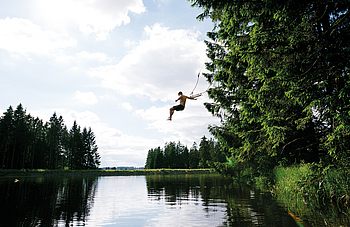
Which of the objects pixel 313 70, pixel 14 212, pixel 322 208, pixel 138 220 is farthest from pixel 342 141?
pixel 14 212

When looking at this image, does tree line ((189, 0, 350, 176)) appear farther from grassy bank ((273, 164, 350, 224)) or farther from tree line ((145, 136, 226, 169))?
tree line ((145, 136, 226, 169))

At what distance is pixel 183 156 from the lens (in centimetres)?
12669

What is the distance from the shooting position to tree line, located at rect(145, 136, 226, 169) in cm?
11992

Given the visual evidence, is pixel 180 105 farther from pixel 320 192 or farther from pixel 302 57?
pixel 320 192

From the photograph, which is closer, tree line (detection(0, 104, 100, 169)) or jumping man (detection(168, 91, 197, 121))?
jumping man (detection(168, 91, 197, 121))

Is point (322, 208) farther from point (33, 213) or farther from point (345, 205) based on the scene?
point (33, 213)

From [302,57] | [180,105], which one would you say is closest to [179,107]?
[180,105]

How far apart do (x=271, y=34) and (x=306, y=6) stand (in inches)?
53.9

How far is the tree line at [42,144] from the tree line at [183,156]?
26027mm

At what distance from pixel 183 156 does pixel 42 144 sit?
61710 mm

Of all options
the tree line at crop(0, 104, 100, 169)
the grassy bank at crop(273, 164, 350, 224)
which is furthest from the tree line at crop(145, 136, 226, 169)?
the grassy bank at crop(273, 164, 350, 224)

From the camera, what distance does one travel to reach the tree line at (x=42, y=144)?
68.0 m

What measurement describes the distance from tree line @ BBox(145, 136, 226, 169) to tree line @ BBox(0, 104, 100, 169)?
2603 cm

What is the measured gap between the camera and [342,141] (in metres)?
9.91
